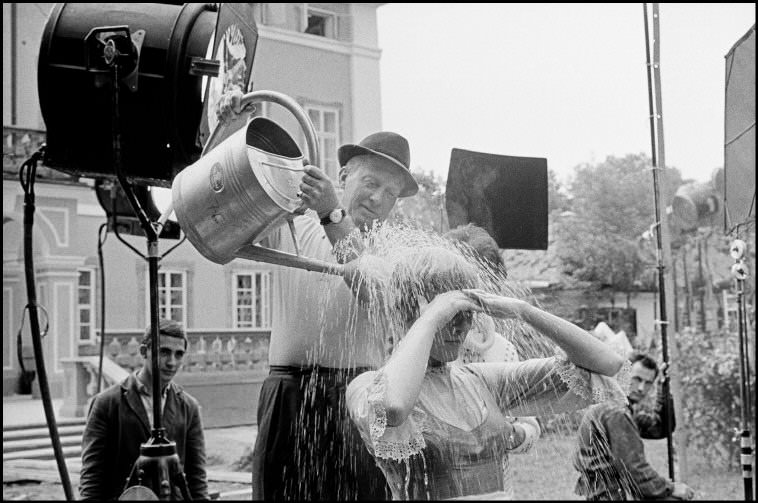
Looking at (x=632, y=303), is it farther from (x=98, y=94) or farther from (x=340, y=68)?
(x=98, y=94)

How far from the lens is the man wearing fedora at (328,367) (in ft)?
6.77

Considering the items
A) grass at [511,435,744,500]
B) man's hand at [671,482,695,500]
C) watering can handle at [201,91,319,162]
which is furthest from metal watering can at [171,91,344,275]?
grass at [511,435,744,500]

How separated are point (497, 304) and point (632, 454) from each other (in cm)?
277

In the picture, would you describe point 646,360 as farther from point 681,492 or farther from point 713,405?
point 713,405

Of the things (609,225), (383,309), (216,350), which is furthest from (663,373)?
(609,225)

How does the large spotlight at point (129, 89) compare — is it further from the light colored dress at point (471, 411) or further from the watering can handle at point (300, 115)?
the light colored dress at point (471, 411)

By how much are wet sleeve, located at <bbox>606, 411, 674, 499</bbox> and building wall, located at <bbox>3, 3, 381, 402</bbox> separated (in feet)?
15.5

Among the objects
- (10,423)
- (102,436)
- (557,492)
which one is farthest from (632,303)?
(102,436)

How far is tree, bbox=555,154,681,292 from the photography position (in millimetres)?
9156

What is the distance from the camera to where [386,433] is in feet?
5.02

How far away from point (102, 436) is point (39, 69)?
1222 millimetres

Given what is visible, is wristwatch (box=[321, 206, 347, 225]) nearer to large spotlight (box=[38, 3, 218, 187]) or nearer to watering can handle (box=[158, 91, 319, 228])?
watering can handle (box=[158, 91, 319, 228])

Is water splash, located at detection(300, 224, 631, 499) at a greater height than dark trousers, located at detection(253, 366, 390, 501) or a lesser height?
greater

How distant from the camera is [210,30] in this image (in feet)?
8.41
